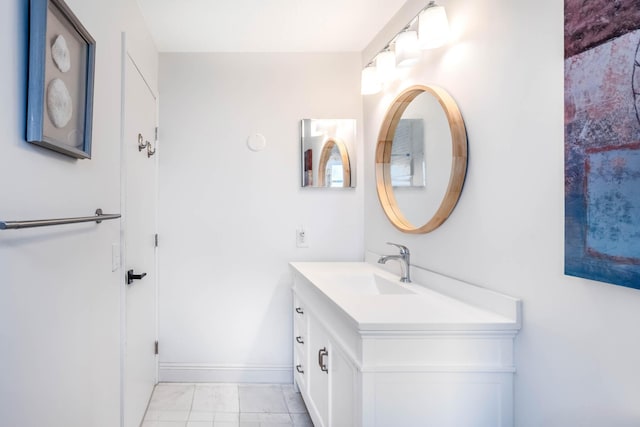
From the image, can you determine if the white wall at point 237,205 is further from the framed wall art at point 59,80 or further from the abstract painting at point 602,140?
the abstract painting at point 602,140

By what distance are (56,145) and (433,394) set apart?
132cm

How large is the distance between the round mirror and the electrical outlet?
2.15ft

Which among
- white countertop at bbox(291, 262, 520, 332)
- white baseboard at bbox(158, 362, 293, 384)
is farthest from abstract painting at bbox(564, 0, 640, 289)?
white baseboard at bbox(158, 362, 293, 384)

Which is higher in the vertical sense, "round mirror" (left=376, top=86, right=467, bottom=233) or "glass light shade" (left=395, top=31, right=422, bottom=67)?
"glass light shade" (left=395, top=31, right=422, bottom=67)

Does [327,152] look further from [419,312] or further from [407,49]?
[419,312]

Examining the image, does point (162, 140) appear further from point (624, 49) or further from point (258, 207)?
point (624, 49)

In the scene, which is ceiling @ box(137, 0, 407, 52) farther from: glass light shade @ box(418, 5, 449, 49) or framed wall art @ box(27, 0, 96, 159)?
framed wall art @ box(27, 0, 96, 159)

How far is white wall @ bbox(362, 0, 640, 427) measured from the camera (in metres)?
1.00

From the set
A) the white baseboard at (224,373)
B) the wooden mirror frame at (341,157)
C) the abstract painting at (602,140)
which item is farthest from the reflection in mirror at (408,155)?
the white baseboard at (224,373)

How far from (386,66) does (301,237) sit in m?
1.25

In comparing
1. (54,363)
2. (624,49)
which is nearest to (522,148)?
(624,49)

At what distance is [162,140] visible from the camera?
2713 mm

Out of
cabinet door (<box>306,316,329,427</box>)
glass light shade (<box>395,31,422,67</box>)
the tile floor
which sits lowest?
the tile floor

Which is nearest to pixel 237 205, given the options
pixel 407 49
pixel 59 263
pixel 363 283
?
pixel 363 283
